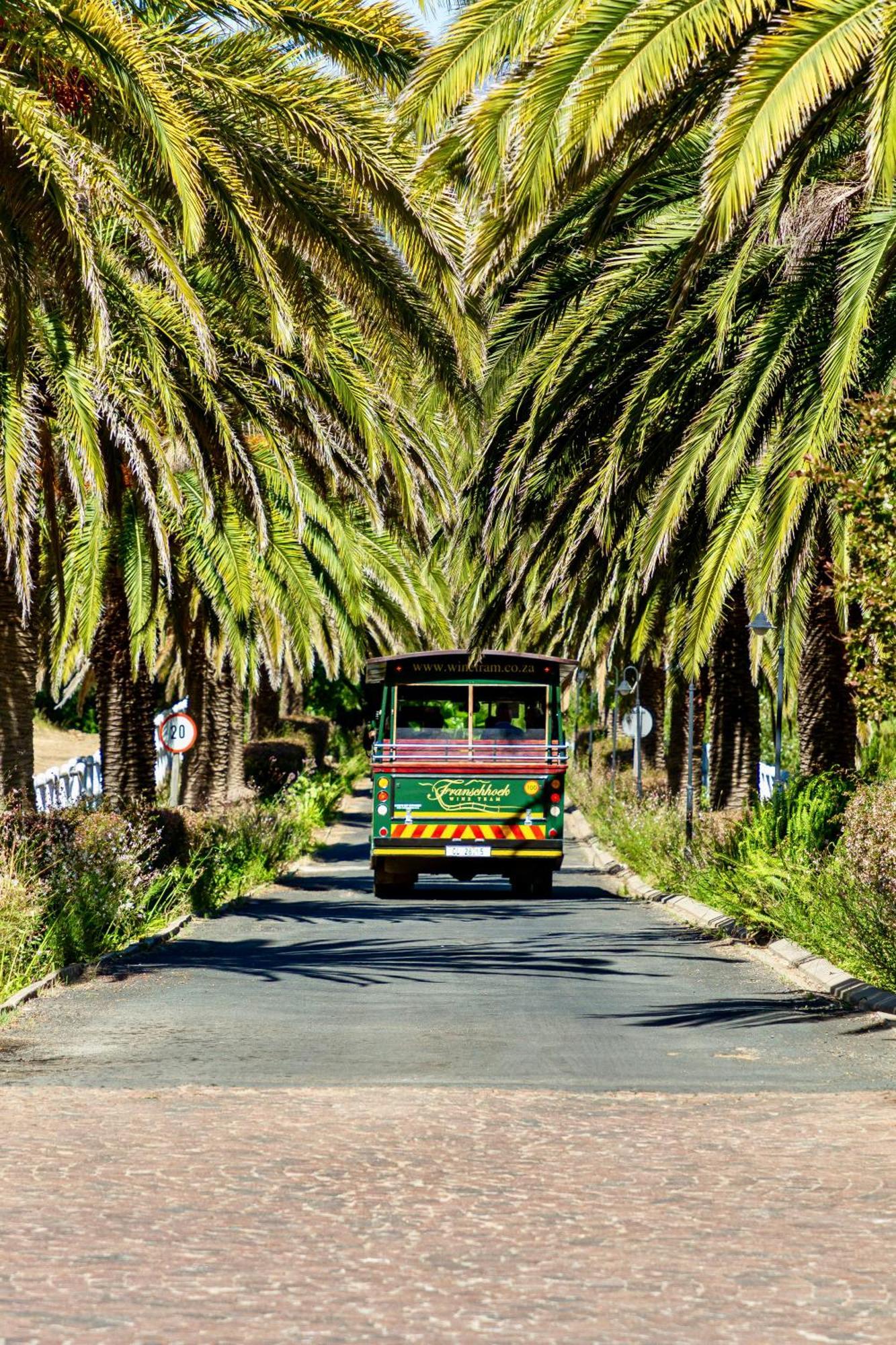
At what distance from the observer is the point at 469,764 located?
23844 millimetres

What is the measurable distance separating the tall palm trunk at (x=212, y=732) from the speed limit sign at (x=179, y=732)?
3.58 feet

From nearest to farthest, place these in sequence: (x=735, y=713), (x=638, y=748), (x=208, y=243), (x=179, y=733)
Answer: (x=208, y=243) < (x=735, y=713) < (x=179, y=733) < (x=638, y=748)

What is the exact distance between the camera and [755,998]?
42.9ft

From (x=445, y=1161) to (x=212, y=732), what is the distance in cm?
2426

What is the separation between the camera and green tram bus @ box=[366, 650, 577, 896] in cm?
2378

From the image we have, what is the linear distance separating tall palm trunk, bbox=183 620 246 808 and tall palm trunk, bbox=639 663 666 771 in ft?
43.9

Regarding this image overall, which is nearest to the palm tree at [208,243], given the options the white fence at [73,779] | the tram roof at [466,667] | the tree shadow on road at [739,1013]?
the tree shadow on road at [739,1013]

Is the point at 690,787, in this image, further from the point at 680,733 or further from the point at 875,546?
the point at 680,733

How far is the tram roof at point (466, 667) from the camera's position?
24.4m

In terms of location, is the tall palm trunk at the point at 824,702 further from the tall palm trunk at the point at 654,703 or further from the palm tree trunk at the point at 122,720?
the tall palm trunk at the point at 654,703

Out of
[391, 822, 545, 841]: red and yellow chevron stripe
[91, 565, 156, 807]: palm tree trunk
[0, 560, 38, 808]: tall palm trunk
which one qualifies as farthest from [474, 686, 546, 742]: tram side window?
[0, 560, 38, 808]: tall palm trunk

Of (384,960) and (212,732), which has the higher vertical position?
(212,732)

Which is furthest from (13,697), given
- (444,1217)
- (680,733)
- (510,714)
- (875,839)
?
(680,733)

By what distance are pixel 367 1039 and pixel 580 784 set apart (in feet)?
133
